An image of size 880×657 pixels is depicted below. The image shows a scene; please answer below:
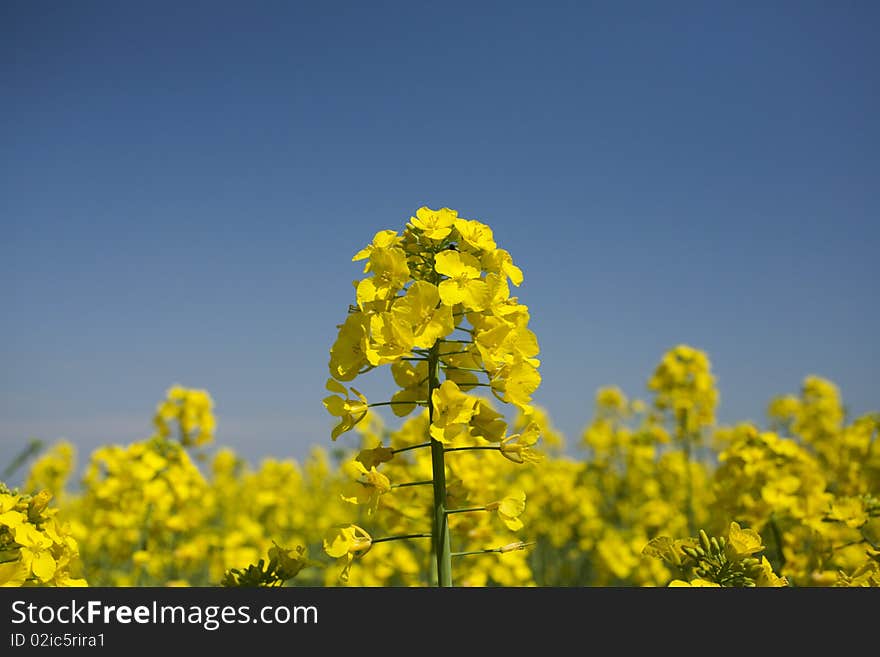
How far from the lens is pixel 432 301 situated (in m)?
2.46

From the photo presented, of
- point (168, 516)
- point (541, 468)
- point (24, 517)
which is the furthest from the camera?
point (541, 468)

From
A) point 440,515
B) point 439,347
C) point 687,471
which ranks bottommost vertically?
point 440,515

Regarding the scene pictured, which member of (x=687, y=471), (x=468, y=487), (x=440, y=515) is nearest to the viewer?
(x=440, y=515)

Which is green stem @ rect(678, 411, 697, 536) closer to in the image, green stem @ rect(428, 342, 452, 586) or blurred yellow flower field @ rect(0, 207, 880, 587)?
blurred yellow flower field @ rect(0, 207, 880, 587)

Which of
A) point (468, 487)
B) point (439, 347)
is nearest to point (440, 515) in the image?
point (439, 347)

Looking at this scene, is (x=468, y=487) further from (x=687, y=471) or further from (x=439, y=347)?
(x=687, y=471)

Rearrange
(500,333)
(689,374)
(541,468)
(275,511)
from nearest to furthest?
1. (500,333)
2. (689,374)
3. (541,468)
4. (275,511)

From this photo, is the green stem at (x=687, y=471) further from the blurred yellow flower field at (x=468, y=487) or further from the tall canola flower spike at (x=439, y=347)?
the tall canola flower spike at (x=439, y=347)

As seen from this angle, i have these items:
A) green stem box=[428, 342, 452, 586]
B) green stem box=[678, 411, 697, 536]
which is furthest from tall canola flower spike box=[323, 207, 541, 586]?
green stem box=[678, 411, 697, 536]
